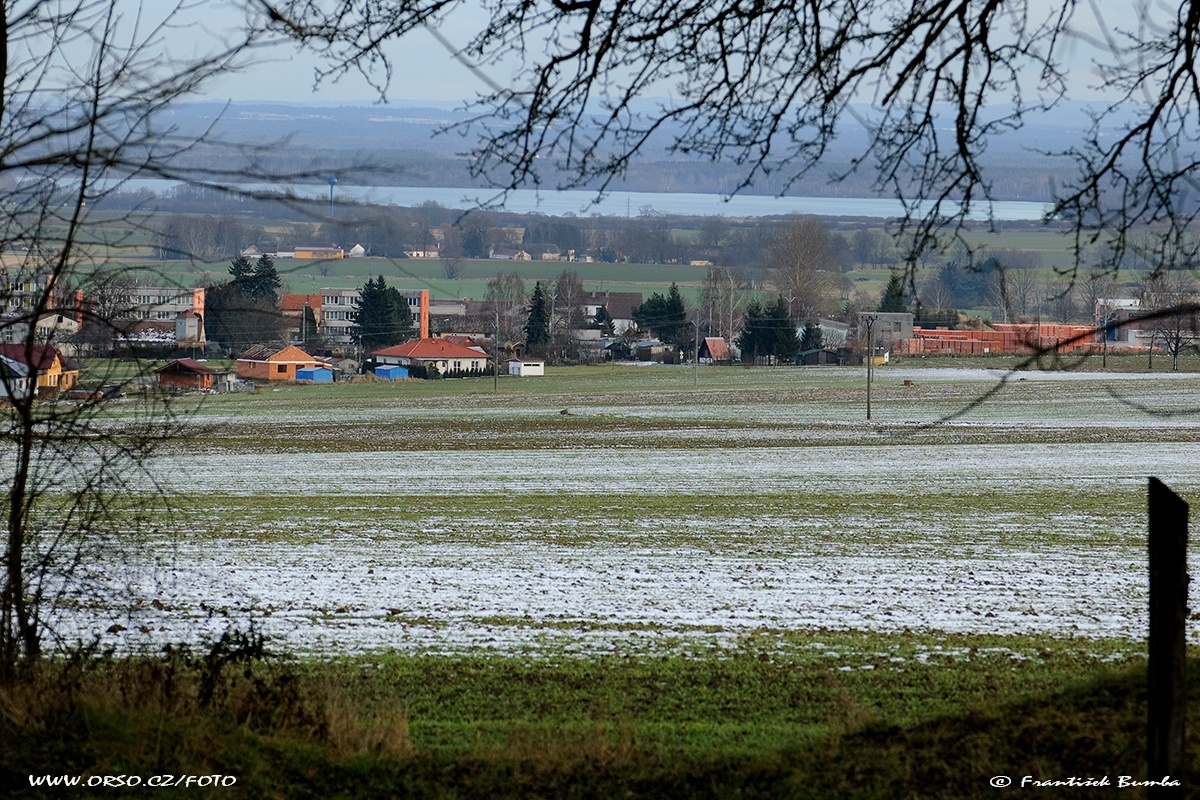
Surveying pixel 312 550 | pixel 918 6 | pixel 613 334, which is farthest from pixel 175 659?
pixel 613 334

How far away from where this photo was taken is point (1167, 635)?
3541 millimetres

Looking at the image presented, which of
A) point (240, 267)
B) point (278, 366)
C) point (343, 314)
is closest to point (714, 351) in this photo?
point (343, 314)

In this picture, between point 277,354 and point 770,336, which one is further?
point 770,336

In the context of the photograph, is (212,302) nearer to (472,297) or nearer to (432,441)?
(432,441)

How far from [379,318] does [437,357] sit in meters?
5.34

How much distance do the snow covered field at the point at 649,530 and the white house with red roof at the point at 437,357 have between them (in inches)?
Result: 1510

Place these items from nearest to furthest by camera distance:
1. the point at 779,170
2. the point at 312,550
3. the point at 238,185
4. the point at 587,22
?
1. the point at 238,185
2. the point at 587,22
3. the point at 779,170
4. the point at 312,550

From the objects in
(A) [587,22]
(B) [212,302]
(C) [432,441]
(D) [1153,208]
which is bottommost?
(C) [432,441]

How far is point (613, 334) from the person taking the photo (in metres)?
117

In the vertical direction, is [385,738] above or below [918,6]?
below

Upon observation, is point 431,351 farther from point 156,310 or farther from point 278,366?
point 156,310

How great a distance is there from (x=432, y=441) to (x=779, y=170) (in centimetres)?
3718

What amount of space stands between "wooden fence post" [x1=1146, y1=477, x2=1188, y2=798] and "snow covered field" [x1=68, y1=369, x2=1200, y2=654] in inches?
48.7

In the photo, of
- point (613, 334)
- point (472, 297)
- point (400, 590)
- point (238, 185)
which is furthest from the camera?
point (472, 297)
